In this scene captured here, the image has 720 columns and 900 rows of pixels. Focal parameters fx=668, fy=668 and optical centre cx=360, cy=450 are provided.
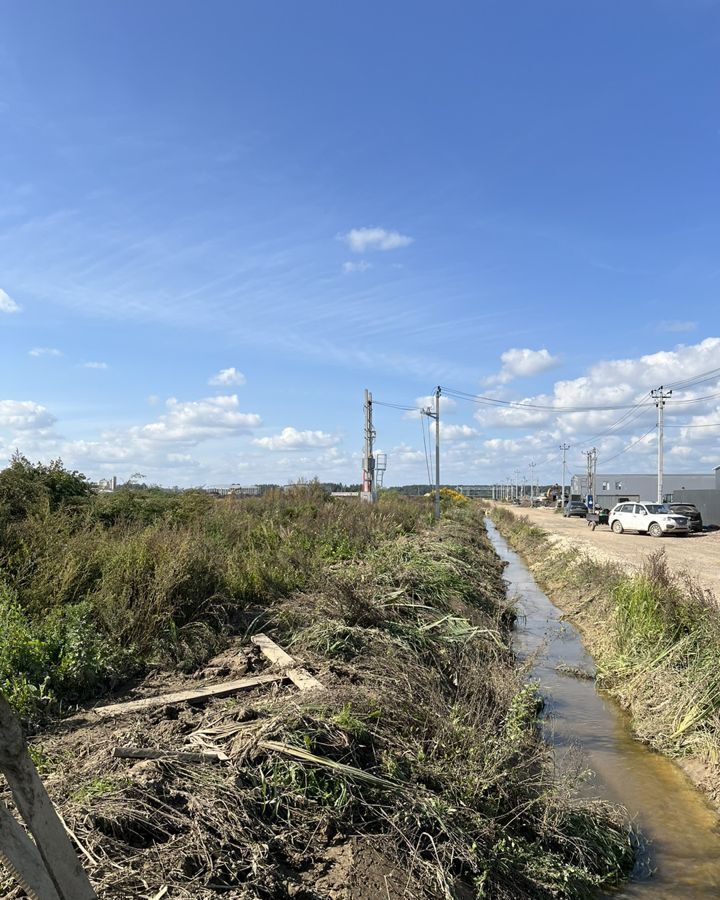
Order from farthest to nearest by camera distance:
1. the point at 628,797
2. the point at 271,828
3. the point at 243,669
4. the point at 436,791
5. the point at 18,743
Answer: the point at 243,669 < the point at 628,797 < the point at 436,791 < the point at 271,828 < the point at 18,743

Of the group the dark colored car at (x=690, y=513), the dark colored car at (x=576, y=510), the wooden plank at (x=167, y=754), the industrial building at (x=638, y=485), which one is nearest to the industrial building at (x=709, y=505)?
the dark colored car at (x=690, y=513)

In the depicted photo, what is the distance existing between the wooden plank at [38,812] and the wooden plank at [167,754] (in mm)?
1876

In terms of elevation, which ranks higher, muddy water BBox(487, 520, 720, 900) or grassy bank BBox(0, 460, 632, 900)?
grassy bank BBox(0, 460, 632, 900)

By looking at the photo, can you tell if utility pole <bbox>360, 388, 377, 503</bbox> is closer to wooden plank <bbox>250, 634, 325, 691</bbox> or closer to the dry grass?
wooden plank <bbox>250, 634, 325, 691</bbox>

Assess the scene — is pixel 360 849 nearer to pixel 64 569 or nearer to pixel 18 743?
pixel 18 743

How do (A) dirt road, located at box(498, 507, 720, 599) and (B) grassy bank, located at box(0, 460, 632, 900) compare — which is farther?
(A) dirt road, located at box(498, 507, 720, 599)

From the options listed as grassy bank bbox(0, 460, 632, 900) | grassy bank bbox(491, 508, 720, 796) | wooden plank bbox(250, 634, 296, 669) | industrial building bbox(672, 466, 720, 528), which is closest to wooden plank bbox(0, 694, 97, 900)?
grassy bank bbox(0, 460, 632, 900)

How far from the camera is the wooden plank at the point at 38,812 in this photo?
2229mm

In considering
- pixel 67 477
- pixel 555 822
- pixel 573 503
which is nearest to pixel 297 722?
pixel 555 822

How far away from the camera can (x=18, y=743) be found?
7.41 ft

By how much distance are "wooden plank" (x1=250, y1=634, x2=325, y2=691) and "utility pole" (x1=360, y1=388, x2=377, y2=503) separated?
76.4ft

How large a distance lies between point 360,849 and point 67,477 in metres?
11.6

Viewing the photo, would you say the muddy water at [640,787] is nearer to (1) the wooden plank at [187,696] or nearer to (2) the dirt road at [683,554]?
(1) the wooden plank at [187,696]

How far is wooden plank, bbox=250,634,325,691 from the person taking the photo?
6113mm
